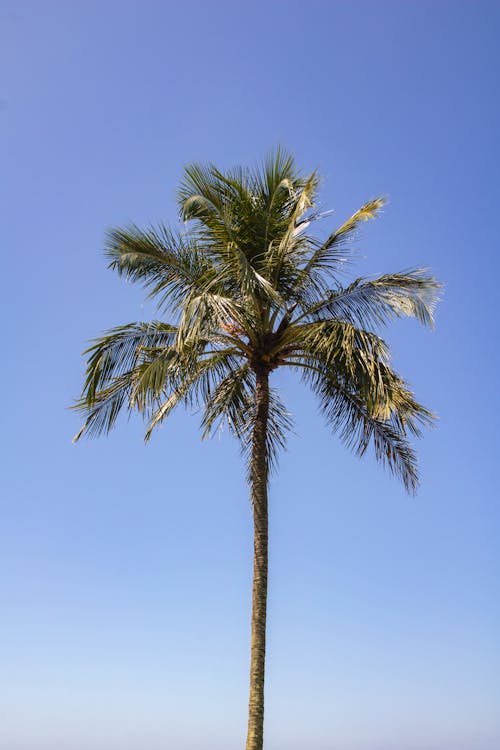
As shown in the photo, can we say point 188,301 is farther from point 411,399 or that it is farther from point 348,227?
point 411,399

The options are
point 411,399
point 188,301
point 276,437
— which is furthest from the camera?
point 276,437

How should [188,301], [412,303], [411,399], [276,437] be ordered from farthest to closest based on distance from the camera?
[276,437] < [411,399] < [412,303] < [188,301]

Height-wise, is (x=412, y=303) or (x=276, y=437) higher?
(x=412, y=303)

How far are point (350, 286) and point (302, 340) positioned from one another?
1303 millimetres

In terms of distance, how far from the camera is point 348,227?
13.4 metres

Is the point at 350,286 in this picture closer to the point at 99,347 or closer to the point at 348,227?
the point at 348,227

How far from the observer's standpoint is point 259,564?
1182 centimetres

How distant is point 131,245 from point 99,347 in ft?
6.56

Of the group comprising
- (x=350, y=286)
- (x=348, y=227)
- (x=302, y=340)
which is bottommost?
(x=302, y=340)

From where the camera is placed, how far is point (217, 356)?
1325 cm

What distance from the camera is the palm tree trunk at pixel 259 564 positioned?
427 inches

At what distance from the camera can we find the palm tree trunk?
10836 millimetres

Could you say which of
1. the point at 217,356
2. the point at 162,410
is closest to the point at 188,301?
the point at 217,356

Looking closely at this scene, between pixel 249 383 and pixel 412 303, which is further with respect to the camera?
pixel 249 383
